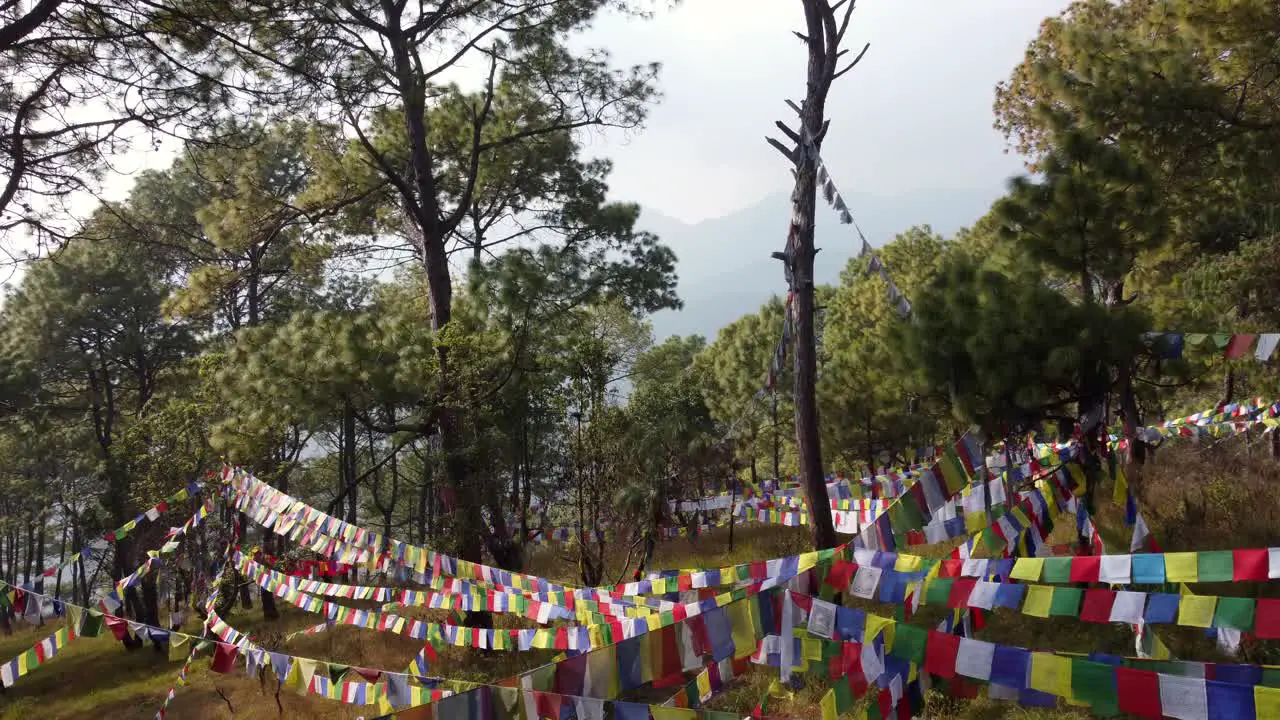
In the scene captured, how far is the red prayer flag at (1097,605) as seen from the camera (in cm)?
420

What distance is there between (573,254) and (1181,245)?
1195cm

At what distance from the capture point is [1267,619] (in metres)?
3.72

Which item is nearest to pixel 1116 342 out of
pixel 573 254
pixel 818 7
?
pixel 818 7

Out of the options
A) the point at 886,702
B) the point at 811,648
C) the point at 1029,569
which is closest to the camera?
the point at 1029,569

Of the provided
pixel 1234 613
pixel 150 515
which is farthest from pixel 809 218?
pixel 150 515

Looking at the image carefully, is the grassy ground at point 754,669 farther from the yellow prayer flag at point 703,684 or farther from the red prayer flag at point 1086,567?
the red prayer flag at point 1086,567

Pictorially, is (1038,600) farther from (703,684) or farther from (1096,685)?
(703,684)

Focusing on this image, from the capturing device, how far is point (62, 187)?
7.09 m

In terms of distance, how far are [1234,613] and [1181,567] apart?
1.07 ft

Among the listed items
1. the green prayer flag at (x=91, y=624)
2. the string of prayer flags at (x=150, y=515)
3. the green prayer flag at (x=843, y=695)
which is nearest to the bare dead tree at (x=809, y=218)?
the green prayer flag at (x=843, y=695)

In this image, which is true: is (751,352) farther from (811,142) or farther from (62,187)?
(62,187)

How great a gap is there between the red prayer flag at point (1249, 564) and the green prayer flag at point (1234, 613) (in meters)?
0.13

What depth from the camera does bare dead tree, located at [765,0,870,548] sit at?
8125mm

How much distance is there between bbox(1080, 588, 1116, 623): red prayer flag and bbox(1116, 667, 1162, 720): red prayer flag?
977mm
